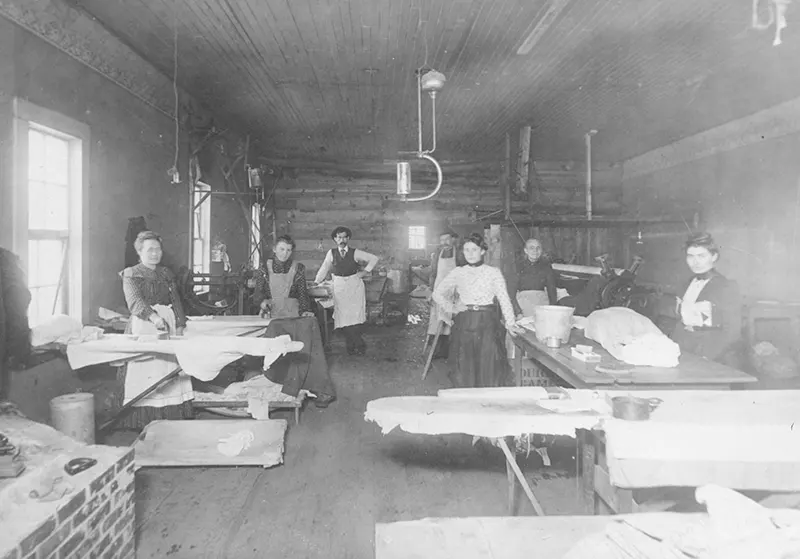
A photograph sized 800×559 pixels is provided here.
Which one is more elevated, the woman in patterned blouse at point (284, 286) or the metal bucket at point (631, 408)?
the woman in patterned blouse at point (284, 286)

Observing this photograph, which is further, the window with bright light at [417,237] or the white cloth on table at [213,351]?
the window with bright light at [417,237]

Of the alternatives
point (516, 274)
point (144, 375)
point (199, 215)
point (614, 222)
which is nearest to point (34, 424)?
point (144, 375)

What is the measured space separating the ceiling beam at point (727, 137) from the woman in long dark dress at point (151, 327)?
9246 millimetres

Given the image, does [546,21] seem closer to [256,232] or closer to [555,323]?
[555,323]

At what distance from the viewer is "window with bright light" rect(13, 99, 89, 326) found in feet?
15.5

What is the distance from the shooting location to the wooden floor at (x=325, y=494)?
3.42m

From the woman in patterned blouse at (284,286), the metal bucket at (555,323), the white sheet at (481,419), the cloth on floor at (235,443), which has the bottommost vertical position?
the cloth on floor at (235,443)

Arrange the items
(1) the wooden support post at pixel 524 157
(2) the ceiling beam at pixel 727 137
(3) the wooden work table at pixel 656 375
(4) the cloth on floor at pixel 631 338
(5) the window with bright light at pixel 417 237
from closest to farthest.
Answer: (3) the wooden work table at pixel 656 375, (4) the cloth on floor at pixel 631 338, (2) the ceiling beam at pixel 727 137, (1) the wooden support post at pixel 524 157, (5) the window with bright light at pixel 417 237

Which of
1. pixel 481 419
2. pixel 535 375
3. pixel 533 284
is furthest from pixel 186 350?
pixel 533 284

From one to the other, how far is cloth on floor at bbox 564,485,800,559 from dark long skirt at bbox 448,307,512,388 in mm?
3813

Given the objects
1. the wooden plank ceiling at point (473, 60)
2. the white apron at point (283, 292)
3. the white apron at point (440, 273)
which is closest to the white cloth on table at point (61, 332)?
the white apron at point (283, 292)

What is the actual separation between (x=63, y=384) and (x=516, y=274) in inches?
222

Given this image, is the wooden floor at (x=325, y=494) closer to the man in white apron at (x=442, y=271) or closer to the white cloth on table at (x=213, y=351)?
the white cloth on table at (x=213, y=351)

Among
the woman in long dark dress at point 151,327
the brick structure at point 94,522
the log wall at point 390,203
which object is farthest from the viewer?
the log wall at point 390,203
